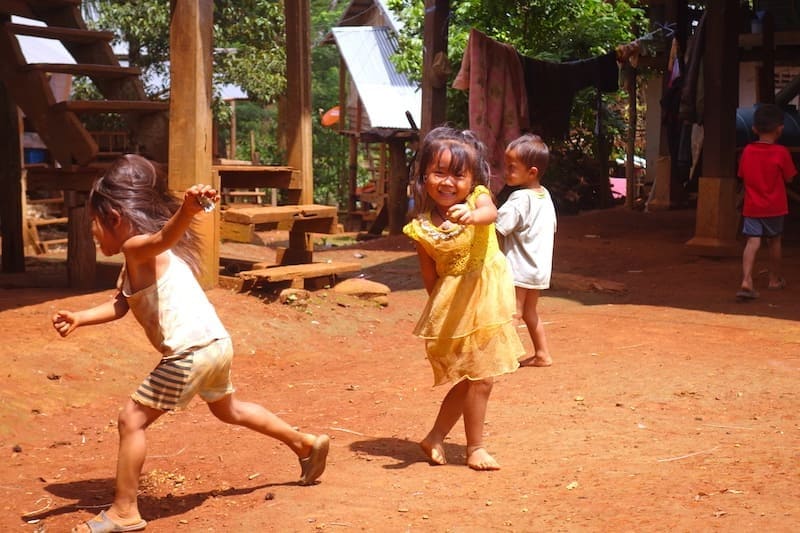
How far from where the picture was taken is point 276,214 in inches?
351

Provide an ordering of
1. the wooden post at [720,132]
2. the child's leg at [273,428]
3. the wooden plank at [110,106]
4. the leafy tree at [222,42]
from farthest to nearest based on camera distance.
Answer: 1. the leafy tree at [222,42]
2. the wooden post at [720,132]
3. the wooden plank at [110,106]
4. the child's leg at [273,428]

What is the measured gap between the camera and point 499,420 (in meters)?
5.21

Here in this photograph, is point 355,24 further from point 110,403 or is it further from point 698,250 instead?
point 110,403

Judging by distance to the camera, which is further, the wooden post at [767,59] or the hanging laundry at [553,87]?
the hanging laundry at [553,87]

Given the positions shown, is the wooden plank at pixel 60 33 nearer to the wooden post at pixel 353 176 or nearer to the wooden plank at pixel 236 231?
the wooden plank at pixel 236 231

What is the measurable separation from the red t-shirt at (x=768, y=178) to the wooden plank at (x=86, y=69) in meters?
5.66

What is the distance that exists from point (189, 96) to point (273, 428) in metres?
4.75

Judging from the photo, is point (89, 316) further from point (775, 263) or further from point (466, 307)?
point (775, 263)

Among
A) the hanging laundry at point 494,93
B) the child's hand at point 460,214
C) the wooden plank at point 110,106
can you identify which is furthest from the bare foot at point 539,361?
the hanging laundry at point 494,93

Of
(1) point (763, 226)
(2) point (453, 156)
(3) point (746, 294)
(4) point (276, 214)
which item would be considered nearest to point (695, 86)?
(1) point (763, 226)

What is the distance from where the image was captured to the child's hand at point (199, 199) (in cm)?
345

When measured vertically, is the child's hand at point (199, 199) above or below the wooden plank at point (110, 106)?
below

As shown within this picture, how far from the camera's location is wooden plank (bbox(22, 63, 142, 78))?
28.9 feet

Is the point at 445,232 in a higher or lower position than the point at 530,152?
lower
